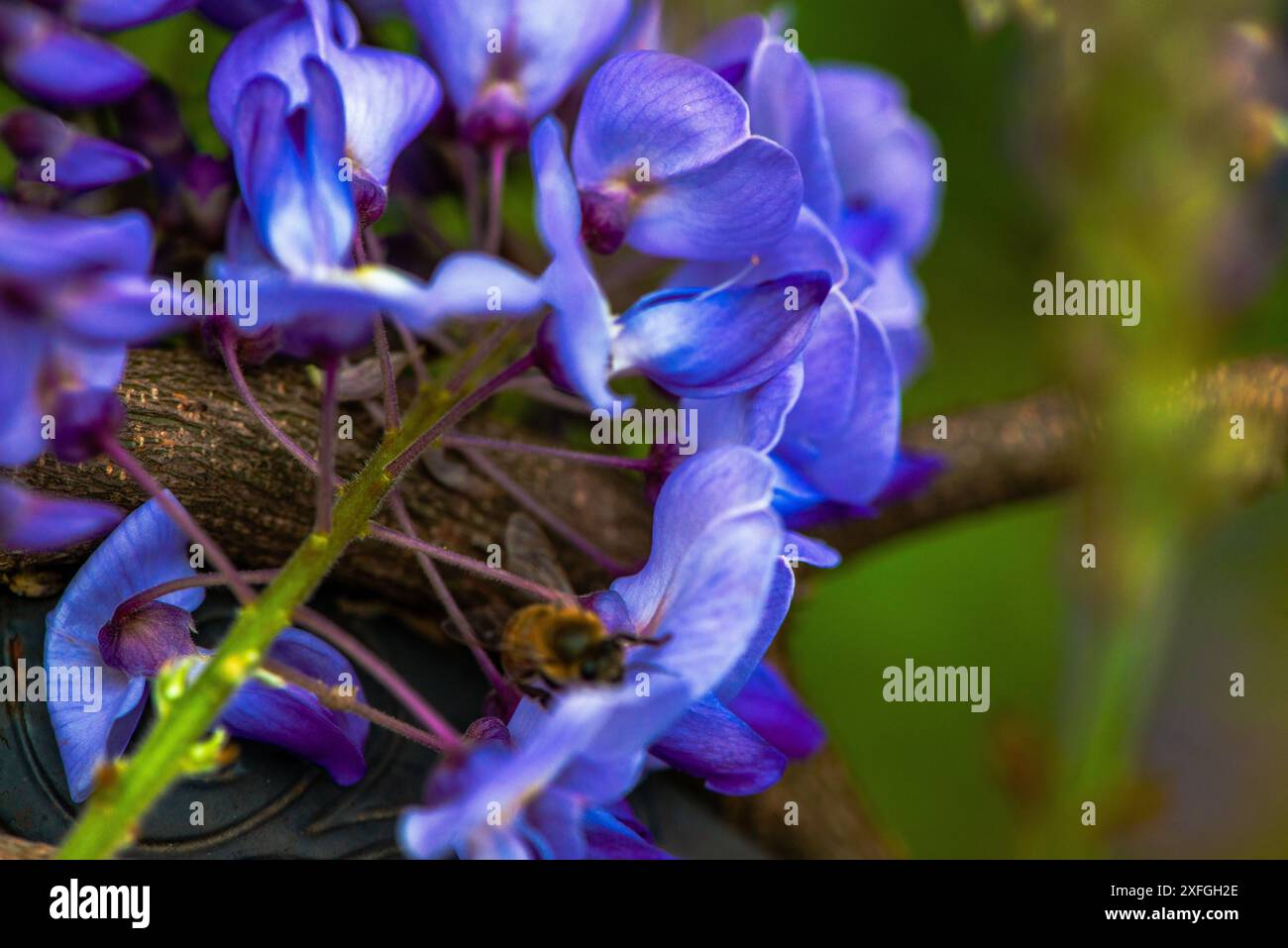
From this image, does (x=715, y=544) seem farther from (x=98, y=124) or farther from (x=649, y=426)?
(x=98, y=124)

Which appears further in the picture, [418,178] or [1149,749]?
[1149,749]

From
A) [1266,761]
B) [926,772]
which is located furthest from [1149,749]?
[926,772]

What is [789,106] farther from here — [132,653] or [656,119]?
[132,653]

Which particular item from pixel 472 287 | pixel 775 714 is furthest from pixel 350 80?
pixel 775 714

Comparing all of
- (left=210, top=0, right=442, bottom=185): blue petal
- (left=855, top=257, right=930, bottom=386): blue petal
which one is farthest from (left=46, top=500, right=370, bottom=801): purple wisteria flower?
(left=855, top=257, right=930, bottom=386): blue petal

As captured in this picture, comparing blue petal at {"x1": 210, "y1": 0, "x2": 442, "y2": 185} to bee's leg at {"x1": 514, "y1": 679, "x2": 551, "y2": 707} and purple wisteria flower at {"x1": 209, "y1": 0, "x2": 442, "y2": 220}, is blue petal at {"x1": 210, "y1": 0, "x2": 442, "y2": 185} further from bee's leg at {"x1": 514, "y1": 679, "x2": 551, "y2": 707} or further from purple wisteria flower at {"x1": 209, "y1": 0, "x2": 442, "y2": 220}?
bee's leg at {"x1": 514, "y1": 679, "x2": 551, "y2": 707}

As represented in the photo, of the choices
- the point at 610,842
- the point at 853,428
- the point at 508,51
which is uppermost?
the point at 508,51
